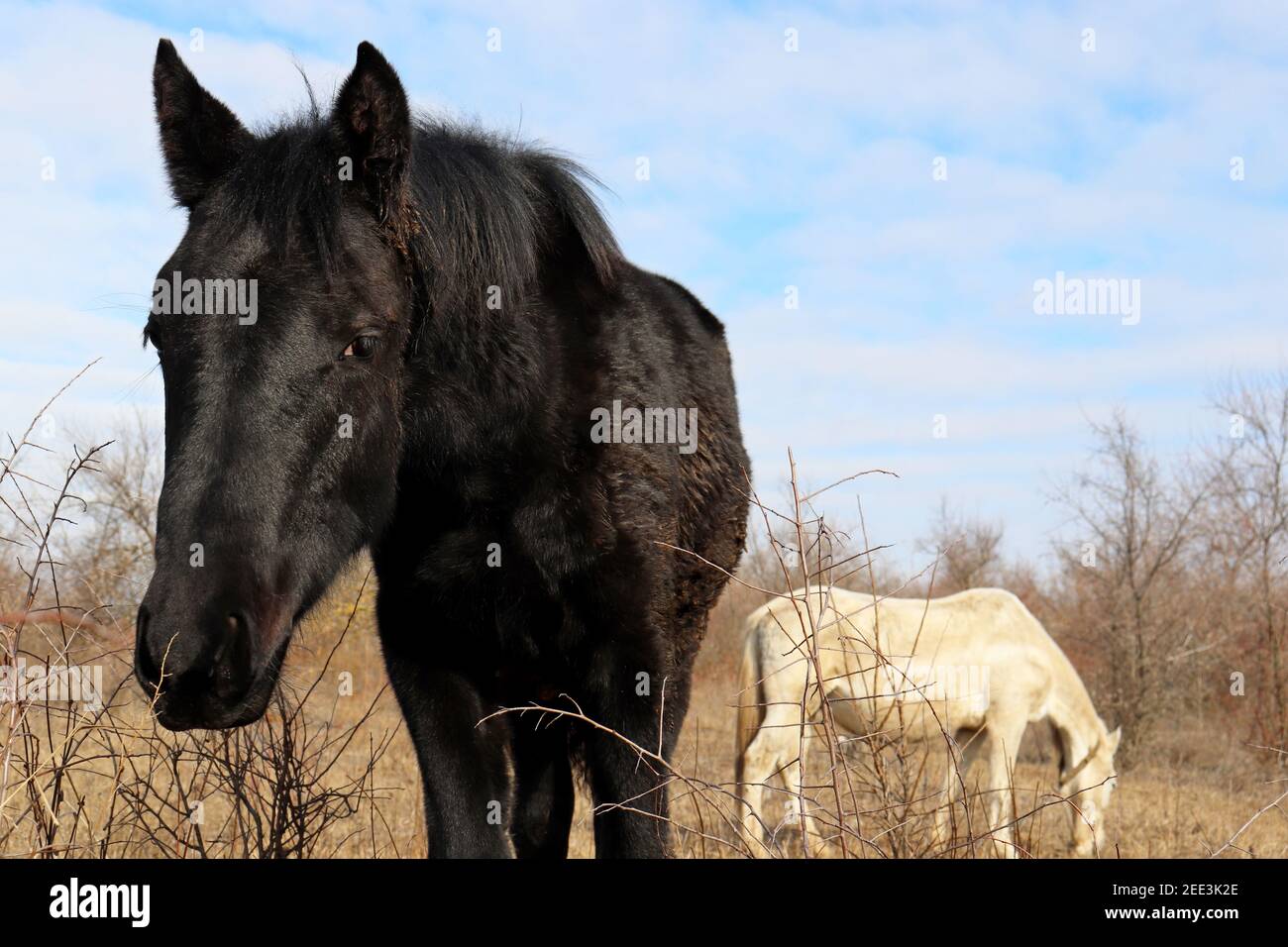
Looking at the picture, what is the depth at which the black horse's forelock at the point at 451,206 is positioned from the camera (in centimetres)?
290

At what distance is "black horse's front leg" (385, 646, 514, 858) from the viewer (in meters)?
3.51

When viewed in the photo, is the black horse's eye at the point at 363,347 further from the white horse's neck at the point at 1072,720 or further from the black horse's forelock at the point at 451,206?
the white horse's neck at the point at 1072,720

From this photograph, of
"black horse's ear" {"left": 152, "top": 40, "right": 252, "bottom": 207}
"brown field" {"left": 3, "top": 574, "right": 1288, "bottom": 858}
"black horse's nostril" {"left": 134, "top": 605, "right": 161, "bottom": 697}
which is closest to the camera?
"black horse's nostril" {"left": 134, "top": 605, "right": 161, "bottom": 697}

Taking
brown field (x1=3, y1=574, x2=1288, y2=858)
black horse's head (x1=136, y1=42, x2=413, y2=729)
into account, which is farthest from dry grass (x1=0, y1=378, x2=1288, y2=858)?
black horse's head (x1=136, y1=42, x2=413, y2=729)

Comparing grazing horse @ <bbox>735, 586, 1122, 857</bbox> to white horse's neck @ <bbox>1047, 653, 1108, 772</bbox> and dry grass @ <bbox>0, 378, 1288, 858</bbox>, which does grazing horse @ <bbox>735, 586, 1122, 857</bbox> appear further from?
dry grass @ <bbox>0, 378, 1288, 858</bbox>

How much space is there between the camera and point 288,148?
10.2ft

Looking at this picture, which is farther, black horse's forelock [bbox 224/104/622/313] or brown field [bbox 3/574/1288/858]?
brown field [bbox 3/574/1288/858]

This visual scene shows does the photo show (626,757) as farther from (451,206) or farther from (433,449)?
(451,206)

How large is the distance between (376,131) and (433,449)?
97 centimetres

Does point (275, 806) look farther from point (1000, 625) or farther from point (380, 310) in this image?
point (1000, 625)

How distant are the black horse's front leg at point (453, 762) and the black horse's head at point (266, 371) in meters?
0.74

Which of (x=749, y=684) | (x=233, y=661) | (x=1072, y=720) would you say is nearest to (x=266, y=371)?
(x=233, y=661)

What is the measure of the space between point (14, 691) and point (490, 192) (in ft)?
6.62
